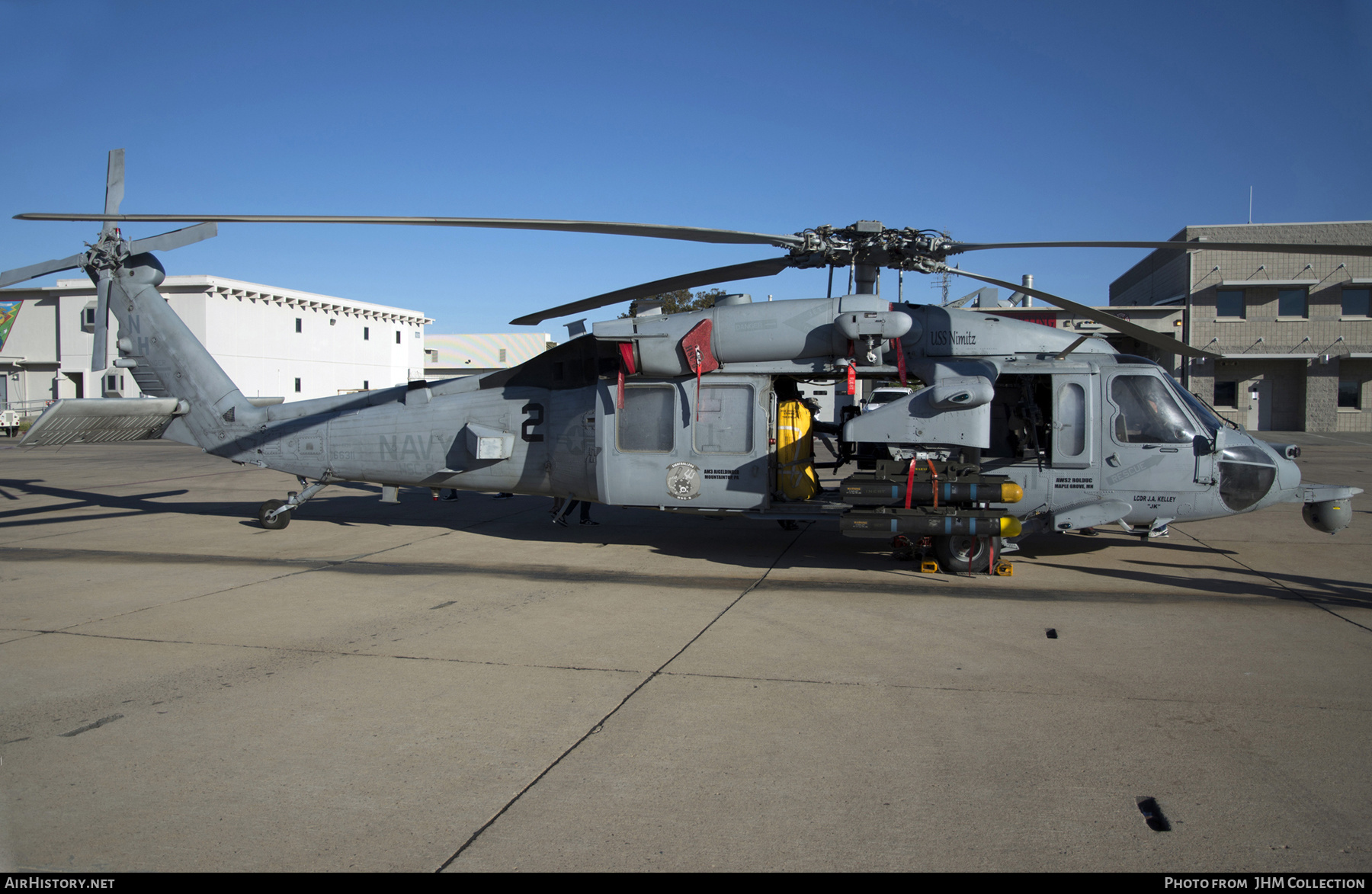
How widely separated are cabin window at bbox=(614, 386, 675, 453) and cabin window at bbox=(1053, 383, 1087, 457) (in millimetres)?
4462

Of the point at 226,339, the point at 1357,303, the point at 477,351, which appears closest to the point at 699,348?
the point at 1357,303

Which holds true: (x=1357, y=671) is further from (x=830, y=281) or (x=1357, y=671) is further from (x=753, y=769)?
(x=830, y=281)

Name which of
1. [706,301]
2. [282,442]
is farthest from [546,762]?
[706,301]

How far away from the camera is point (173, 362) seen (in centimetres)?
1222

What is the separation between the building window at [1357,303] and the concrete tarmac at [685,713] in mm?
35324

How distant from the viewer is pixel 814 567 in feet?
31.0

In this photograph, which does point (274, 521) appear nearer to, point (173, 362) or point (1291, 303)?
point (173, 362)

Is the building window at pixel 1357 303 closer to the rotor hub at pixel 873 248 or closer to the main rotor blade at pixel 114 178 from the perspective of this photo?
the rotor hub at pixel 873 248

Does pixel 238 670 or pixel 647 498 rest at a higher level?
pixel 647 498

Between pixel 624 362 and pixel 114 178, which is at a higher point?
pixel 114 178

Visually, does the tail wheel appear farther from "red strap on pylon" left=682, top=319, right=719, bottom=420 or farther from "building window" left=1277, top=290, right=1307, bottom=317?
"building window" left=1277, top=290, right=1307, bottom=317

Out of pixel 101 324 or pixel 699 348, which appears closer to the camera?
pixel 699 348

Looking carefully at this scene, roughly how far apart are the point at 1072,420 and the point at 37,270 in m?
13.8

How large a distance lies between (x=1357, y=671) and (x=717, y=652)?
4504 mm
